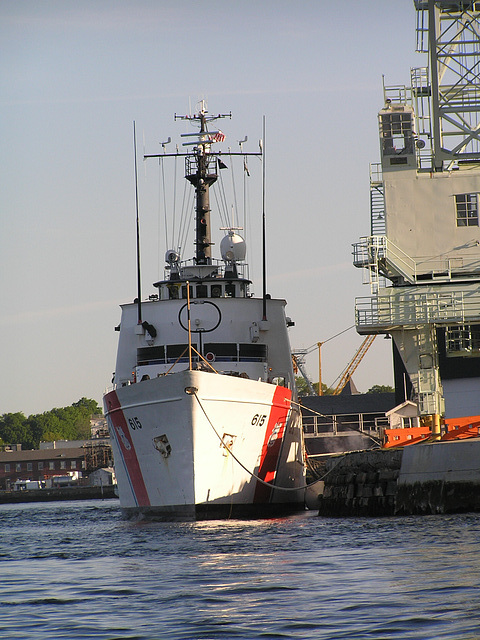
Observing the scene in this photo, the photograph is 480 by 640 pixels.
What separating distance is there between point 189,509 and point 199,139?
17.6m

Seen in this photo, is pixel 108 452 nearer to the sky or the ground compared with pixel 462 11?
nearer to the ground

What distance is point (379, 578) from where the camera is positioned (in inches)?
596

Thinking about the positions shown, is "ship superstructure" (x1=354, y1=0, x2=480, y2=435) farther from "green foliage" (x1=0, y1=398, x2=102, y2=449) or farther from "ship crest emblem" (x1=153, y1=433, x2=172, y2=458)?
"green foliage" (x1=0, y1=398, x2=102, y2=449)

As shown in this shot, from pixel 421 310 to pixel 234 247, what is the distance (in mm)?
7791

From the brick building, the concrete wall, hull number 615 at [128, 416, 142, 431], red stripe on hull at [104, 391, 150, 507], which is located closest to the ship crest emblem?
hull number 615 at [128, 416, 142, 431]

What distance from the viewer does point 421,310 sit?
3638cm

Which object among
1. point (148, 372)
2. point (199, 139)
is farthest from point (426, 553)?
point (199, 139)

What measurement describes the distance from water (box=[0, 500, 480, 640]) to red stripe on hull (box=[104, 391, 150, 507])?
6.27 m

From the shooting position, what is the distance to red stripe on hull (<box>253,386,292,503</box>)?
3138 cm

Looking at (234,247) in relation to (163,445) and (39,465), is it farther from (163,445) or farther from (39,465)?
(39,465)

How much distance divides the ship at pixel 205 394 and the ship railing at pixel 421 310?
339 cm

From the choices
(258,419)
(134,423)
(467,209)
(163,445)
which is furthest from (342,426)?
(163,445)

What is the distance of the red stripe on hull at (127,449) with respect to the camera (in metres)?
31.0

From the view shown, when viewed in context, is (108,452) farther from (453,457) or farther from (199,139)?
(453,457)
